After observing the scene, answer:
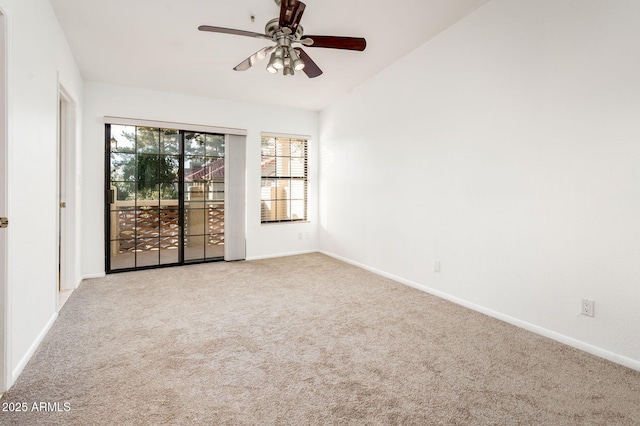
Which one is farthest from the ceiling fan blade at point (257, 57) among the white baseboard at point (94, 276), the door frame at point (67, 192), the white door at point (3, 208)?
the white baseboard at point (94, 276)

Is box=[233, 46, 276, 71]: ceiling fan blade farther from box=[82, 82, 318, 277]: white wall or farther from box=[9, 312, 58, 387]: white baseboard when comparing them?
box=[9, 312, 58, 387]: white baseboard

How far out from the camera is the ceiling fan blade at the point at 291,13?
2.11 meters

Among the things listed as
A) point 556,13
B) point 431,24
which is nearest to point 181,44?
point 431,24

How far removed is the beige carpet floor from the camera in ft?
5.13

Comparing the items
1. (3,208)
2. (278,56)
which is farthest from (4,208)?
(278,56)

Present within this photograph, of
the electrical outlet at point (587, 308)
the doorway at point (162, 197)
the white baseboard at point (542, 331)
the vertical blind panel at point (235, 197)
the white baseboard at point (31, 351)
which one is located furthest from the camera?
the vertical blind panel at point (235, 197)

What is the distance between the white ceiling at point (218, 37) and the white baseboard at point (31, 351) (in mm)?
2594

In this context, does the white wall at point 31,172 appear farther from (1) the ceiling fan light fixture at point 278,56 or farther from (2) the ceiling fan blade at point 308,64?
(2) the ceiling fan blade at point 308,64

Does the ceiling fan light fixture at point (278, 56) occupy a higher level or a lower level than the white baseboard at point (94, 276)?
higher

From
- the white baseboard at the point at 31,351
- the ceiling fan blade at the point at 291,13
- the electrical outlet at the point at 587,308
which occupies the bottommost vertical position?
the white baseboard at the point at 31,351

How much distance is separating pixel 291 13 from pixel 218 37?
1.25m

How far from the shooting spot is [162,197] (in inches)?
185

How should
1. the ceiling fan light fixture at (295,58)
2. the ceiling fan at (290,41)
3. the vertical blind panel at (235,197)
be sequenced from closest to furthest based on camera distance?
the ceiling fan at (290,41)
the ceiling fan light fixture at (295,58)
the vertical blind panel at (235,197)

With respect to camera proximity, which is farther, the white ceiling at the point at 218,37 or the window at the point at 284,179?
the window at the point at 284,179
